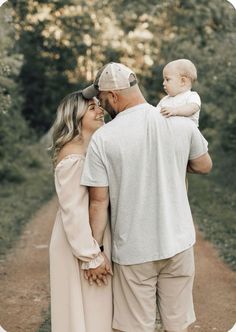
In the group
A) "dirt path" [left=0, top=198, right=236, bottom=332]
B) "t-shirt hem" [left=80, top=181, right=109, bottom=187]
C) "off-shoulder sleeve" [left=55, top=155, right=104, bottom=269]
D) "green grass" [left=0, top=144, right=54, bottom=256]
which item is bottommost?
"green grass" [left=0, top=144, right=54, bottom=256]

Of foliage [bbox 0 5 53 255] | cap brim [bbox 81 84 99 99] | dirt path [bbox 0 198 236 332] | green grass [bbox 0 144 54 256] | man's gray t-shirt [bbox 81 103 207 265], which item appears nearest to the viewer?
man's gray t-shirt [bbox 81 103 207 265]

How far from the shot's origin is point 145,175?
321cm

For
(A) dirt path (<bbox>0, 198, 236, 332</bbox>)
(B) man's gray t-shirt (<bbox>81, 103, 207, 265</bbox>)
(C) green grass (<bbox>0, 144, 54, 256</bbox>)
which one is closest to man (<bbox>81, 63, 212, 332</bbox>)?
(B) man's gray t-shirt (<bbox>81, 103, 207, 265</bbox>)

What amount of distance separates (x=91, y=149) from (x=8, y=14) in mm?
7310

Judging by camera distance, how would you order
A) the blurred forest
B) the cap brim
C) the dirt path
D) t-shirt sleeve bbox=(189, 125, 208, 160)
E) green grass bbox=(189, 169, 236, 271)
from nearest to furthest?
t-shirt sleeve bbox=(189, 125, 208, 160)
the cap brim
the dirt path
green grass bbox=(189, 169, 236, 271)
the blurred forest

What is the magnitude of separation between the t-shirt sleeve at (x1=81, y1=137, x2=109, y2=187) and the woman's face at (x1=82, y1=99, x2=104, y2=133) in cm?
29

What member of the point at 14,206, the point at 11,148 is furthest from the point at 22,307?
the point at 11,148

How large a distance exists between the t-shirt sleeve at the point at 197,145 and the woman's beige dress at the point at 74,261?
60 cm

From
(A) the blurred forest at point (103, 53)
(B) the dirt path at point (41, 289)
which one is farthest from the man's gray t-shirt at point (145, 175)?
(A) the blurred forest at point (103, 53)

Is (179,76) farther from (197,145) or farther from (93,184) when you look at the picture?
(93,184)

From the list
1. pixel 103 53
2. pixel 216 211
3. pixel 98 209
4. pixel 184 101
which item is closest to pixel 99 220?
pixel 98 209

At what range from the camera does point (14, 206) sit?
11.2 metres

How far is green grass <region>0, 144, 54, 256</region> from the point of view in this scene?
944 cm

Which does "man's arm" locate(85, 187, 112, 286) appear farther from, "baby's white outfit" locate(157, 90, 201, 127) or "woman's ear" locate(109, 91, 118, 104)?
"baby's white outfit" locate(157, 90, 201, 127)
